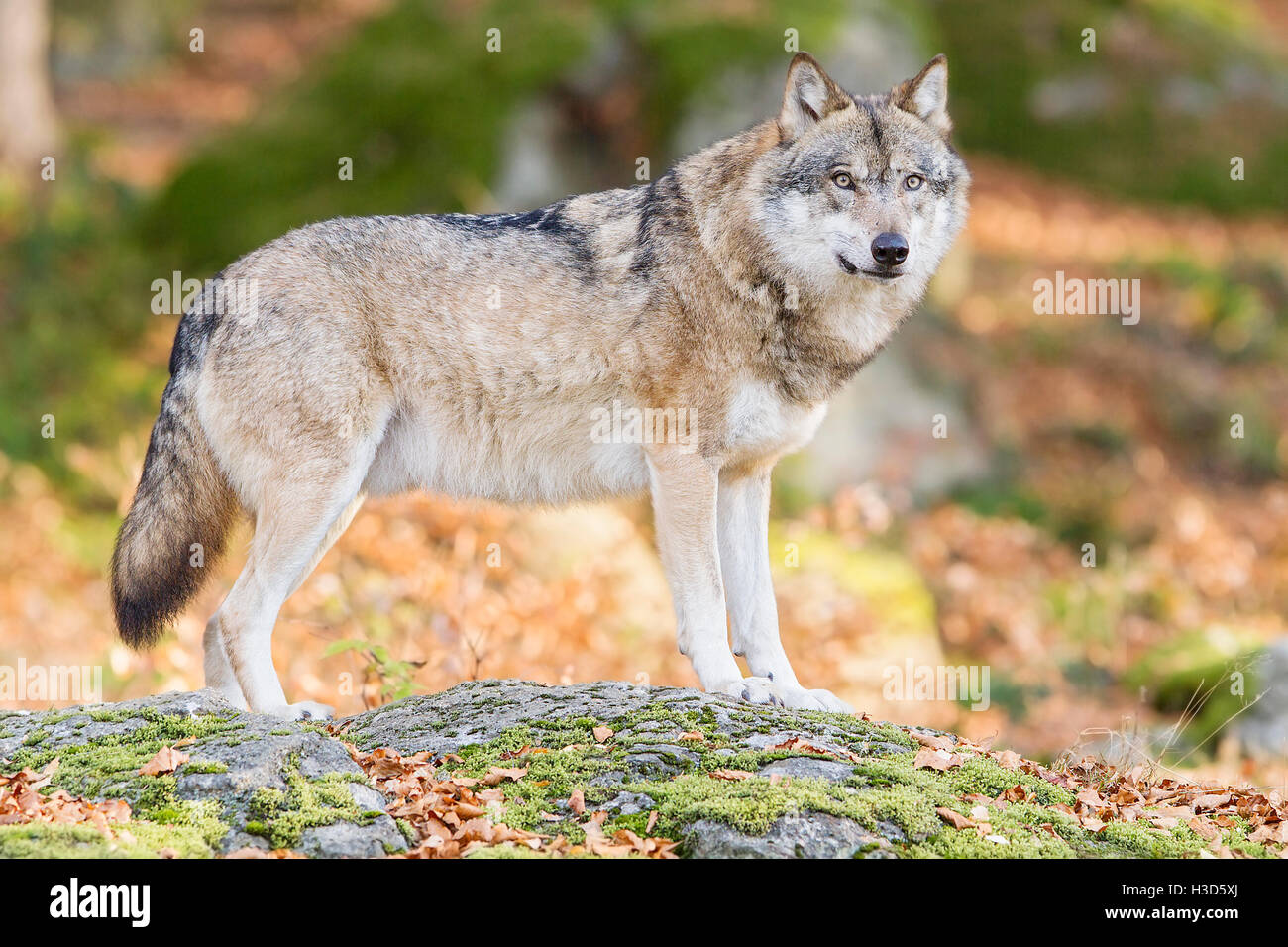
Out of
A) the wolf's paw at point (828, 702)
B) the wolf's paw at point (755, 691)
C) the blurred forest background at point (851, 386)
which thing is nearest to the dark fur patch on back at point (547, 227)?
the blurred forest background at point (851, 386)

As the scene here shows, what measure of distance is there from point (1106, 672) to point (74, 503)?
1009cm

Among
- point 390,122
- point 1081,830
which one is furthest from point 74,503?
point 1081,830

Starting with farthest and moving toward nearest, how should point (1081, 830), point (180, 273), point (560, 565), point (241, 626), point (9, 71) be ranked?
point (9, 71)
point (180, 273)
point (560, 565)
point (241, 626)
point (1081, 830)

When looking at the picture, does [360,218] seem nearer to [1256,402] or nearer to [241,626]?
[241,626]

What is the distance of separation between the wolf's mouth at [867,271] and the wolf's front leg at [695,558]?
1.10 meters

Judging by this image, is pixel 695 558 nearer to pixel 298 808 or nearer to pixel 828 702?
pixel 828 702

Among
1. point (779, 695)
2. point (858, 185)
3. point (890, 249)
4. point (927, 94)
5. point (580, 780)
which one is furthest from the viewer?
point (927, 94)

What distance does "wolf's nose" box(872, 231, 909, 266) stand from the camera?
5.49 meters

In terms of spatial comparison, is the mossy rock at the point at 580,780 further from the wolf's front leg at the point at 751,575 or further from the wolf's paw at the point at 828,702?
the wolf's front leg at the point at 751,575

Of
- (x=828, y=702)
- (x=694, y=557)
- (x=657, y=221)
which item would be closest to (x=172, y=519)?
(x=694, y=557)

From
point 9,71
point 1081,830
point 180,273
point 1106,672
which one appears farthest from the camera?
point 9,71

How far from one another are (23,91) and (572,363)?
528 inches

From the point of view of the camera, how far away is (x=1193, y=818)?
16.5 feet

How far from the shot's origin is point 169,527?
19.6 ft
